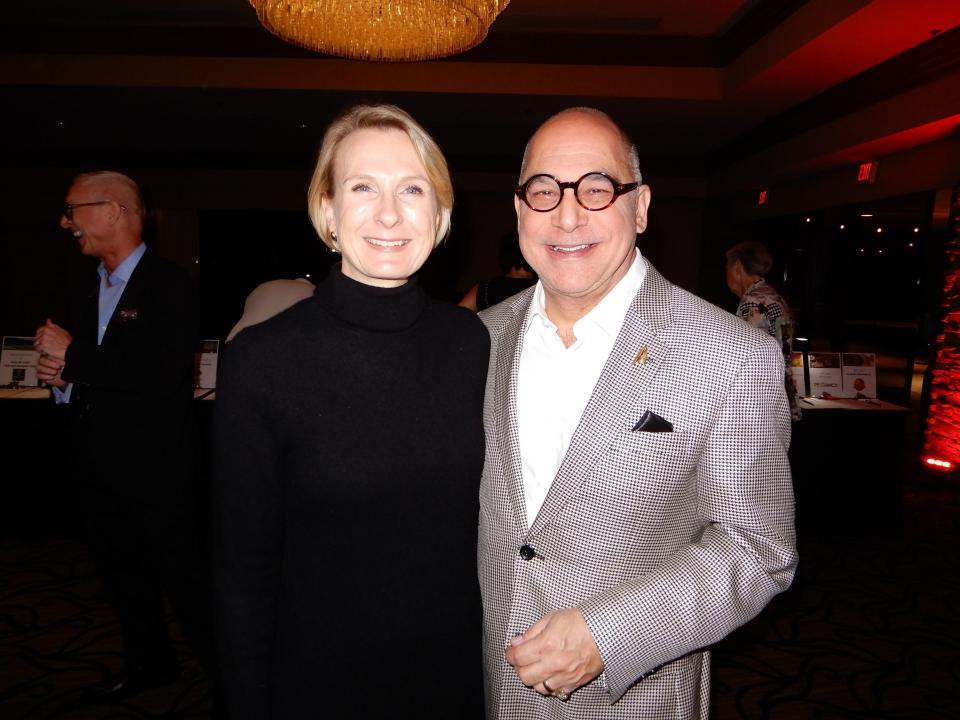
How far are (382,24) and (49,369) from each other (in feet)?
7.98

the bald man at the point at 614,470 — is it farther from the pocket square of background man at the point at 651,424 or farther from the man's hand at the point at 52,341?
the man's hand at the point at 52,341

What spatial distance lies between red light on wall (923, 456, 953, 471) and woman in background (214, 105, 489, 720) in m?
5.78

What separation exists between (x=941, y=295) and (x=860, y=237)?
6.16 feet

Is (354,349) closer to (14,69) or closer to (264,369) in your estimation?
(264,369)

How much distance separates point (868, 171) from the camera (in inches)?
251

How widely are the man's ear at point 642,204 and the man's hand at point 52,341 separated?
191 centimetres

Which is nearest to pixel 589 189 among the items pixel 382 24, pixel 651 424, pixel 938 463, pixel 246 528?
pixel 651 424

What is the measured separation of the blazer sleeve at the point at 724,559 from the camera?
110 centimetres

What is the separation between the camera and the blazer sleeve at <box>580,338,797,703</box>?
3.62ft

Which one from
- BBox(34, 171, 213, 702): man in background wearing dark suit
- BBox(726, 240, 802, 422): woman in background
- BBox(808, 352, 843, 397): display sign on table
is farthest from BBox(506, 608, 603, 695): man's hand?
BBox(808, 352, 843, 397): display sign on table

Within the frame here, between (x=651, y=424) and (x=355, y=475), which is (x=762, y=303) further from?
(x=355, y=475)

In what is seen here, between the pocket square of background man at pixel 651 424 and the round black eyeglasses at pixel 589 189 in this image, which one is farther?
the round black eyeglasses at pixel 589 189

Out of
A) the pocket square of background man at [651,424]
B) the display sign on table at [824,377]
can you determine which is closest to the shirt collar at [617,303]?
the pocket square of background man at [651,424]

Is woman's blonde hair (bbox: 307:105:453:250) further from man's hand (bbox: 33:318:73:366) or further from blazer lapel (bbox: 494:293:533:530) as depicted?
man's hand (bbox: 33:318:73:366)
